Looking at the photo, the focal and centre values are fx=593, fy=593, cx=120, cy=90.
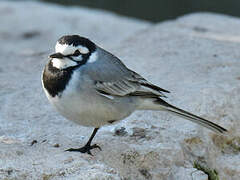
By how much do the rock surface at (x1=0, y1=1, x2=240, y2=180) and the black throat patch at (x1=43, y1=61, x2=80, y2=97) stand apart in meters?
0.59

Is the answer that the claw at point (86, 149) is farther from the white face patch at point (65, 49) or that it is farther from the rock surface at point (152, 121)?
the white face patch at point (65, 49)

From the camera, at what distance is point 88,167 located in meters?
5.27

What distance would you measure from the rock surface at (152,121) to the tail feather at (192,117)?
0.78 ft

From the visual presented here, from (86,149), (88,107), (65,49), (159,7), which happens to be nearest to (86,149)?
(86,149)

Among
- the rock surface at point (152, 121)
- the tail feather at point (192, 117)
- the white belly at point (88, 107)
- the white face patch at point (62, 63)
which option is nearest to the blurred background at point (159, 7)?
the rock surface at point (152, 121)

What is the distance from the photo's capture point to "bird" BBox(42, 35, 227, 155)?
547 cm

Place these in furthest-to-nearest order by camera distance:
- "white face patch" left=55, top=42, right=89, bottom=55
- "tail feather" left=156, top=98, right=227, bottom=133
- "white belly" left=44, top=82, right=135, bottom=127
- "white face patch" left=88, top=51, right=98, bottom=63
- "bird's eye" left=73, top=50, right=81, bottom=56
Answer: "tail feather" left=156, top=98, right=227, bottom=133, "white face patch" left=88, top=51, right=98, bottom=63, "bird's eye" left=73, top=50, right=81, bottom=56, "white face patch" left=55, top=42, right=89, bottom=55, "white belly" left=44, top=82, right=135, bottom=127

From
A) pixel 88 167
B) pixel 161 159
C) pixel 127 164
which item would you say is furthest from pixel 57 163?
pixel 161 159

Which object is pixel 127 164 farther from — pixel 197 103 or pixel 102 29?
pixel 102 29

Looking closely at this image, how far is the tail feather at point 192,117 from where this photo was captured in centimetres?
606

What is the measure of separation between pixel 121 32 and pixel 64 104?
7.41 meters

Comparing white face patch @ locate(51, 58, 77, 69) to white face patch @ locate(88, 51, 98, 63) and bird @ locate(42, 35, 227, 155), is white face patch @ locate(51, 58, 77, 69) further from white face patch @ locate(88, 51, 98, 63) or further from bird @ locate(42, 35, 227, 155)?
white face patch @ locate(88, 51, 98, 63)

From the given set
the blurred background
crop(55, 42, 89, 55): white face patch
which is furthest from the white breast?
the blurred background

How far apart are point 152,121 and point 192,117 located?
0.60m
